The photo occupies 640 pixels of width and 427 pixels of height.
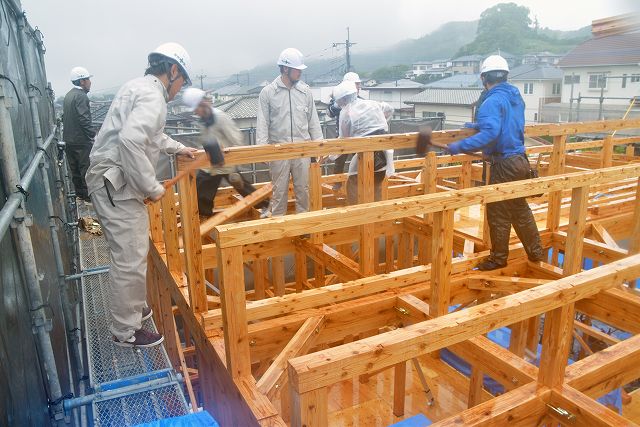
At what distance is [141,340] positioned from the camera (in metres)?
4.08

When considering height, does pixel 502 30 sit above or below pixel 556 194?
above

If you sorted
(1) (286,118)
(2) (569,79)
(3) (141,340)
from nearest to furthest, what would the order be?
(3) (141,340) < (1) (286,118) < (2) (569,79)

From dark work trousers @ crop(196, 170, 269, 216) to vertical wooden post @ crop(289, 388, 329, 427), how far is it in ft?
11.8

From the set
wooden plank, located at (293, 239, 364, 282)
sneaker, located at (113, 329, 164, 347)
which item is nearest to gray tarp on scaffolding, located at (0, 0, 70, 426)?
sneaker, located at (113, 329, 164, 347)

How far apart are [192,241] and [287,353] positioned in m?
1.21

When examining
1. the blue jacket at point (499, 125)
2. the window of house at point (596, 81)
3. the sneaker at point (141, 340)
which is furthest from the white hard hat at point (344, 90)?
the window of house at point (596, 81)

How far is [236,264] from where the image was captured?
9.37 feet

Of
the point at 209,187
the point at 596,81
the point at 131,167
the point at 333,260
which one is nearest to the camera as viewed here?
the point at 131,167

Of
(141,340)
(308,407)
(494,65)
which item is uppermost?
(494,65)

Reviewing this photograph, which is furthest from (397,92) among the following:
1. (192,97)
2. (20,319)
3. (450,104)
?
(20,319)

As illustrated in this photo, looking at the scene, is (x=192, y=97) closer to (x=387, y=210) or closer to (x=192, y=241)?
(x=192, y=241)

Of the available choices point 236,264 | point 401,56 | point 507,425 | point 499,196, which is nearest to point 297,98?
point 499,196

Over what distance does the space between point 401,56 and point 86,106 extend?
603ft

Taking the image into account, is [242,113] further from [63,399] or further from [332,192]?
[63,399]
